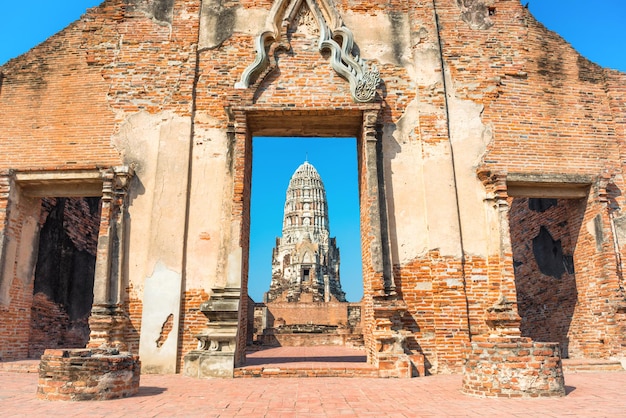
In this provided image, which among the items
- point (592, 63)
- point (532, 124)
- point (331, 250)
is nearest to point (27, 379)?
point (532, 124)

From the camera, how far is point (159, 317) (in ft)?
29.7

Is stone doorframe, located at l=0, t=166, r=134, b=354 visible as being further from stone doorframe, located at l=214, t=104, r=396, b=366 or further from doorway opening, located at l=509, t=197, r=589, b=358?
doorway opening, located at l=509, t=197, r=589, b=358

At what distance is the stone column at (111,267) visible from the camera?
8812mm

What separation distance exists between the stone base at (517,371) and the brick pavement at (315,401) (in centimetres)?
21

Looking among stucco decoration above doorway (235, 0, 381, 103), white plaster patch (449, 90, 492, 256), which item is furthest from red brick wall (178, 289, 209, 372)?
white plaster patch (449, 90, 492, 256)

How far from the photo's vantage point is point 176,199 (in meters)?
9.62

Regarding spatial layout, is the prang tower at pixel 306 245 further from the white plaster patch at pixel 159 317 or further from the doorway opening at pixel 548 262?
the white plaster patch at pixel 159 317

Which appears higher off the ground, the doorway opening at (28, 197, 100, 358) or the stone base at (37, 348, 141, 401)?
the doorway opening at (28, 197, 100, 358)

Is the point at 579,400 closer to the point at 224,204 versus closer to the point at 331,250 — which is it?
the point at 224,204

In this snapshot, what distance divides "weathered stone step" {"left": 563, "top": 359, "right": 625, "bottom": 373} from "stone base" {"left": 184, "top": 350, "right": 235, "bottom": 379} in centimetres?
606

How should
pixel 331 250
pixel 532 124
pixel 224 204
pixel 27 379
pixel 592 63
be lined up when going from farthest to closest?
pixel 331 250 < pixel 592 63 < pixel 532 124 < pixel 224 204 < pixel 27 379

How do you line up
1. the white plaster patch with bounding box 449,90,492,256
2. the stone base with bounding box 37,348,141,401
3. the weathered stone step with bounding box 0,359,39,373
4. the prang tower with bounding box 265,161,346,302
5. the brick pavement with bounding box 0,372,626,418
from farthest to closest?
the prang tower with bounding box 265,161,346,302 < the white plaster patch with bounding box 449,90,492,256 < the weathered stone step with bounding box 0,359,39,373 < the stone base with bounding box 37,348,141,401 < the brick pavement with bounding box 0,372,626,418

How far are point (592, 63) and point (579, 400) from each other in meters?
8.48

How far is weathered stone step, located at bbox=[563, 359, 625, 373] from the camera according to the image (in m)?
8.74
